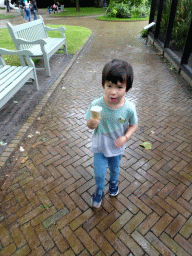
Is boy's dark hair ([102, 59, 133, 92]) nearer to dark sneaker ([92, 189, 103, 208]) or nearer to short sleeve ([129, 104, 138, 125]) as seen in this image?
short sleeve ([129, 104, 138, 125])

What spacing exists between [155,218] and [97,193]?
2.58ft

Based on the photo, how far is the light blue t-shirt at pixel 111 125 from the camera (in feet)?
6.10

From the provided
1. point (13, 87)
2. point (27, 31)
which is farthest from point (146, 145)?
point (27, 31)

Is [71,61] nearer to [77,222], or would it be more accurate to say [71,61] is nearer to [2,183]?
[2,183]

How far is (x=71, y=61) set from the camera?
303 inches

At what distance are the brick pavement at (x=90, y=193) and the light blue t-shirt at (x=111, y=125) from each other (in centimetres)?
92

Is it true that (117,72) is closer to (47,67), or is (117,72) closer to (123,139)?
(123,139)

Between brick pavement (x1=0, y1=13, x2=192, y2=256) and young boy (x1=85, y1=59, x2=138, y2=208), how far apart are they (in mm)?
579

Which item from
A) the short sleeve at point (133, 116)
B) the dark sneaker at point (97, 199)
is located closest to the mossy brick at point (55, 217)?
the dark sneaker at point (97, 199)

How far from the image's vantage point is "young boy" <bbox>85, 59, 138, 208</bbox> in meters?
1.61

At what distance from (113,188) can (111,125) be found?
105 cm

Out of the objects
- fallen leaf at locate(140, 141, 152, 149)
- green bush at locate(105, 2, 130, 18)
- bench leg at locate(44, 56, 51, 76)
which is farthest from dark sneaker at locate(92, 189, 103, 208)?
green bush at locate(105, 2, 130, 18)

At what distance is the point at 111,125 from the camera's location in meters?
1.92

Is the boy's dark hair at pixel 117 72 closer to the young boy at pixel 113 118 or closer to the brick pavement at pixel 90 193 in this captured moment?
the young boy at pixel 113 118
